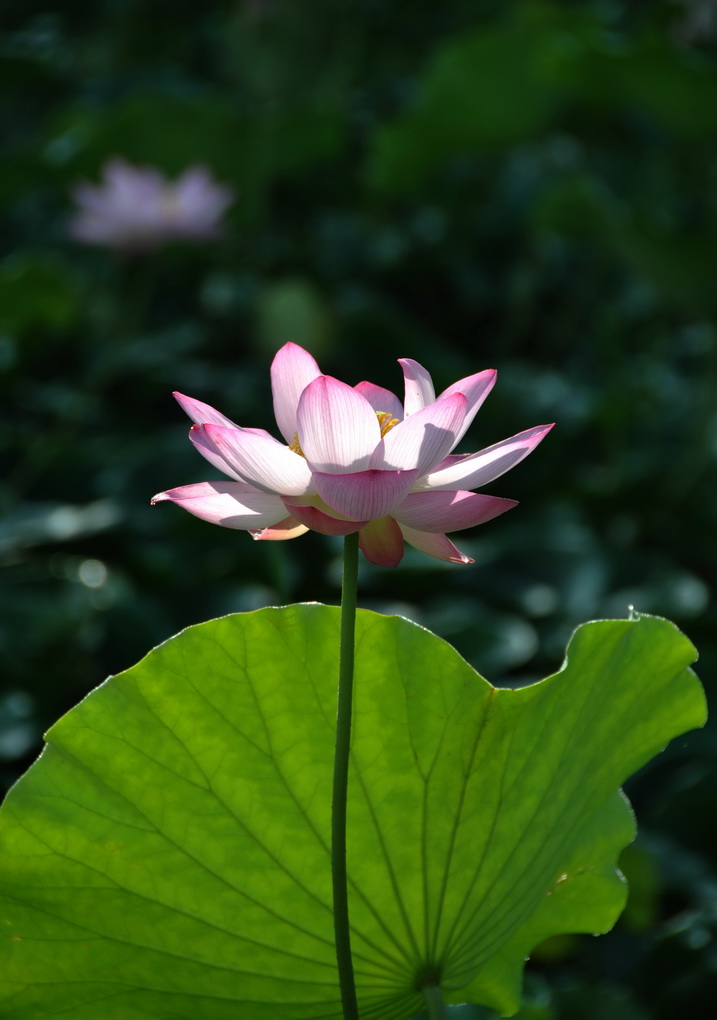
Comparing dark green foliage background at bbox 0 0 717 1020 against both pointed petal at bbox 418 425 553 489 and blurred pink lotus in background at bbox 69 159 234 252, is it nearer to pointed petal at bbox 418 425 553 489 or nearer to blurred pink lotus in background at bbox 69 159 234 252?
blurred pink lotus in background at bbox 69 159 234 252

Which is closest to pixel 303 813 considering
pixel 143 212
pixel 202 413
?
pixel 202 413

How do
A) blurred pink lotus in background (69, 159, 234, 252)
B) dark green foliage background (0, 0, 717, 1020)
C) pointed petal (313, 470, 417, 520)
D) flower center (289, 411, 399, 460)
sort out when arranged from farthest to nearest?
blurred pink lotus in background (69, 159, 234, 252) < dark green foliage background (0, 0, 717, 1020) < flower center (289, 411, 399, 460) < pointed petal (313, 470, 417, 520)

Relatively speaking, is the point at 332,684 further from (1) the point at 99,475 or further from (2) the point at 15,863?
(1) the point at 99,475

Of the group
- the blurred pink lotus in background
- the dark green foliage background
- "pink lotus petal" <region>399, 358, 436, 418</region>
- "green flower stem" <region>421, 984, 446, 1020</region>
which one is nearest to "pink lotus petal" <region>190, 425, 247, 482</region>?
"pink lotus petal" <region>399, 358, 436, 418</region>

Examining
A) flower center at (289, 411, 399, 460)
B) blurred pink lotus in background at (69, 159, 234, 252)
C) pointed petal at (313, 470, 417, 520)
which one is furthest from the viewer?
blurred pink lotus in background at (69, 159, 234, 252)

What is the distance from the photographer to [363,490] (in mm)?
465

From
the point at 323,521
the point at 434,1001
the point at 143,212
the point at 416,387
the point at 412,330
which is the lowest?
the point at 434,1001

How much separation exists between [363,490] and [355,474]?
1cm

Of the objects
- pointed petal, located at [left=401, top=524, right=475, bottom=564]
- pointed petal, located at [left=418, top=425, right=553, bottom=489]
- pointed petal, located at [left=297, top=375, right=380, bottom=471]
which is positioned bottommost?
pointed petal, located at [left=401, top=524, right=475, bottom=564]

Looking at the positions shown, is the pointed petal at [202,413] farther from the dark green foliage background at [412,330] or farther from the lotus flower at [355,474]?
the dark green foliage background at [412,330]

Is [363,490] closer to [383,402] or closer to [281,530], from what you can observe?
[281,530]

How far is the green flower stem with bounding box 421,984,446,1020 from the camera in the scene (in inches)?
21.3

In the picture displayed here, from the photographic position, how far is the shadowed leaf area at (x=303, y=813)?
0.55 meters

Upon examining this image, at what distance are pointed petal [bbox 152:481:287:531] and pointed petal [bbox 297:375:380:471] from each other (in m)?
0.03
